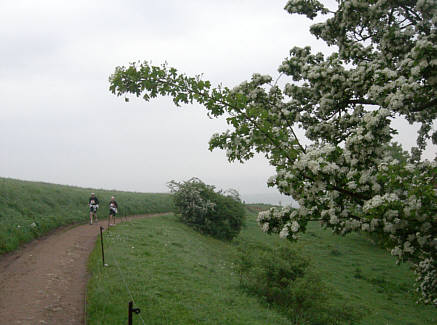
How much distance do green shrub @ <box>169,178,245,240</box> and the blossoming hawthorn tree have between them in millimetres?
25672

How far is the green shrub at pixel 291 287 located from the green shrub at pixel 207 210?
1613 centimetres

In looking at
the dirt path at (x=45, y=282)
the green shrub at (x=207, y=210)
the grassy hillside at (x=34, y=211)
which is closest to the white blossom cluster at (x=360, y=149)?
the dirt path at (x=45, y=282)

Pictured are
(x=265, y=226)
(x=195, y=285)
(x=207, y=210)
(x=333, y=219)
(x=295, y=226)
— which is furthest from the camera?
(x=207, y=210)

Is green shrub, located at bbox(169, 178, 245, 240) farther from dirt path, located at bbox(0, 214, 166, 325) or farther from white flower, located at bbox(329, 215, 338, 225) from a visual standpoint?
white flower, located at bbox(329, 215, 338, 225)

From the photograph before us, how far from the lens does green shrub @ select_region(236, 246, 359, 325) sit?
14398 millimetres

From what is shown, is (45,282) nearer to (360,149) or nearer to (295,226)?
(295,226)

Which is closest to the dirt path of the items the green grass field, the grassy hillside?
the green grass field

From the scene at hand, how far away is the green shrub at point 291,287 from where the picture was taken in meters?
14.4

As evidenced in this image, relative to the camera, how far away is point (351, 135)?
5.96 meters

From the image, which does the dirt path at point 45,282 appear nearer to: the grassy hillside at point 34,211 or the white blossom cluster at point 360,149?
the grassy hillside at point 34,211

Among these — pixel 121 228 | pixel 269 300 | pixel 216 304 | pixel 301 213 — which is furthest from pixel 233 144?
pixel 121 228

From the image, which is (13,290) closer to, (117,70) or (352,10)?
(117,70)

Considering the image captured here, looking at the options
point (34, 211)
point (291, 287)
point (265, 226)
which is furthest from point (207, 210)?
point (265, 226)

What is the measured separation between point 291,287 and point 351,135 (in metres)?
10.5
